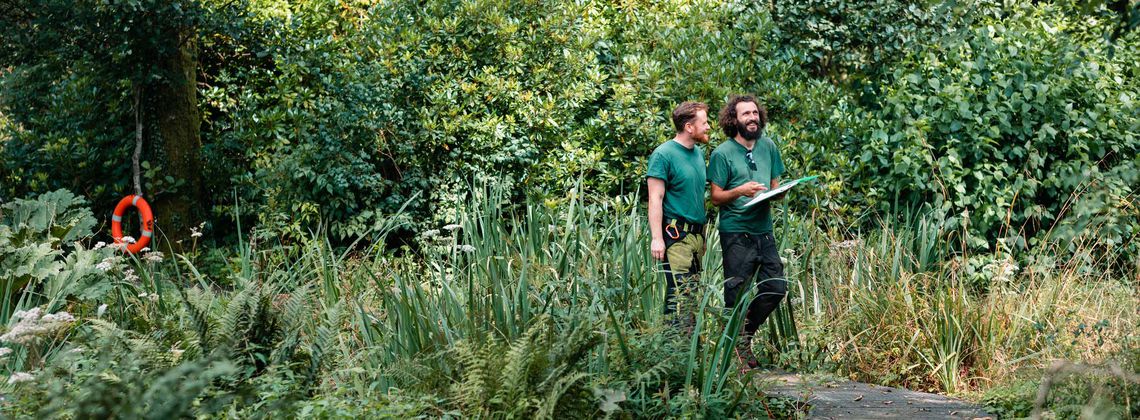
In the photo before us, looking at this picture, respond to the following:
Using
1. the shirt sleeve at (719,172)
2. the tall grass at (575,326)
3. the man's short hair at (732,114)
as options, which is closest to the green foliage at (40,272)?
the tall grass at (575,326)

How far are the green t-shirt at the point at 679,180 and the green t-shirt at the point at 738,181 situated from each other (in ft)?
0.39

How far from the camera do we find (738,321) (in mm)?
4859

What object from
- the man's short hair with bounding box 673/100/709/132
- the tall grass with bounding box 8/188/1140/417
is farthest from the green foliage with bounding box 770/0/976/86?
the man's short hair with bounding box 673/100/709/132

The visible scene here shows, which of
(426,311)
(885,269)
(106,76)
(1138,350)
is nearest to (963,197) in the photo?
(885,269)

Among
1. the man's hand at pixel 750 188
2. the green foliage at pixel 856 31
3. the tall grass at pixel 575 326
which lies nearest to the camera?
the tall grass at pixel 575 326

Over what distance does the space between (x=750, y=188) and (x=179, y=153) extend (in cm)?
706

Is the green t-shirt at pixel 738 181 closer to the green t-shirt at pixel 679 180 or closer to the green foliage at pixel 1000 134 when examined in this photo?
the green t-shirt at pixel 679 180

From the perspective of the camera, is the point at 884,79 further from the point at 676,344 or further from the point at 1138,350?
the point at 676,344

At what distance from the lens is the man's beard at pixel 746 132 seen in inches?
236

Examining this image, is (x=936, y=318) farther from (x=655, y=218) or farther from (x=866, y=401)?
(x=655, y=218)

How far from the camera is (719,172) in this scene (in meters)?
5.96

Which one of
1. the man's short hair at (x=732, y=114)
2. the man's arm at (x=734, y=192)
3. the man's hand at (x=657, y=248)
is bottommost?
the man's hand at (x=657, y=248)

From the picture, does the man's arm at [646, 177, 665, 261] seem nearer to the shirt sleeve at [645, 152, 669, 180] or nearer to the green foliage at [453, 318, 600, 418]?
the shirt sleeve at [645, 152, 669, 180]

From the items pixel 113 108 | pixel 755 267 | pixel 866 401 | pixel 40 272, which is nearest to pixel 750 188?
pixel 755 267
